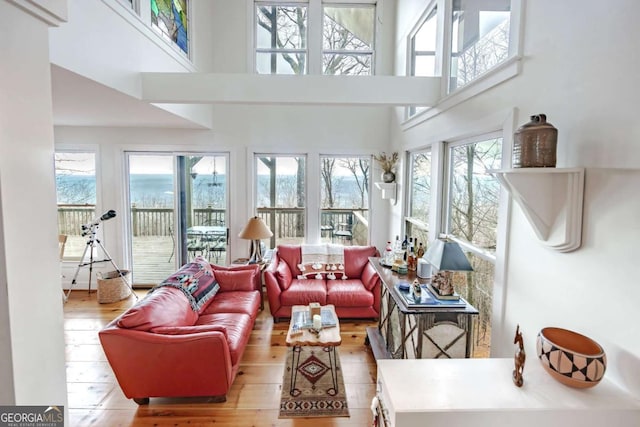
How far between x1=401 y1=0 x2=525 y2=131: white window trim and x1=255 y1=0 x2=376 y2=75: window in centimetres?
115

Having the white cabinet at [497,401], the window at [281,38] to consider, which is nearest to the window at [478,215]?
the white cabinet at [497,401]

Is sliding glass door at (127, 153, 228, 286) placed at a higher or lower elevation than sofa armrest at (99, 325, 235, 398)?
higher

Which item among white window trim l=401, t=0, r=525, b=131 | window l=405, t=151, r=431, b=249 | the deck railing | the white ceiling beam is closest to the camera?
white window trim l=401, t=0, r=525, b=131

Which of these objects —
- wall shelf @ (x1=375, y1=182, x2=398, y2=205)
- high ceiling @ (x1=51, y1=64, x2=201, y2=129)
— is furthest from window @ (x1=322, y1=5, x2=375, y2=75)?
high ceiling @ (x1=51, y1=64, x2=201, y2=129)

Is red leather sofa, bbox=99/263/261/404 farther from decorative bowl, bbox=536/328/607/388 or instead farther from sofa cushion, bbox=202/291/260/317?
decorative bowl, bbox=536/328/607/388

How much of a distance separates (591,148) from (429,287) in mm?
1486

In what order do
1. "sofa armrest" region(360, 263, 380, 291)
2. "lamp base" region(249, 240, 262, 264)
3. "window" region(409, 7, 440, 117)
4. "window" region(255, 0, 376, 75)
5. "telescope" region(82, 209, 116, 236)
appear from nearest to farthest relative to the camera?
"window" region(409, 7, 440, 117), "sofa armrest" region(360, 263, 380, 291), "telescope" region(82, 209, 116, 236), "lamp base" region(249, 240, 262, 264), "window" region(255, 0, 376, 75)

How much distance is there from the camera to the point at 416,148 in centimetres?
377

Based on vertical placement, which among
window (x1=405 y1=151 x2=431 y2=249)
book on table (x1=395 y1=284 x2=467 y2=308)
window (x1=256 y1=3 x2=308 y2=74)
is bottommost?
book on table (x1=395 y1=284 x2=467 y2=308)

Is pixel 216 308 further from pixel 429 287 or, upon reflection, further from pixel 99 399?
pixel 429 287

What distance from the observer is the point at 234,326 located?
2.94 metres

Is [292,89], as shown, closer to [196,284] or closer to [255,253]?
[196,284]

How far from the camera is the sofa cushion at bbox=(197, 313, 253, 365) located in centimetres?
264

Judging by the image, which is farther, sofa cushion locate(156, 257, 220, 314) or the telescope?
the telescope
